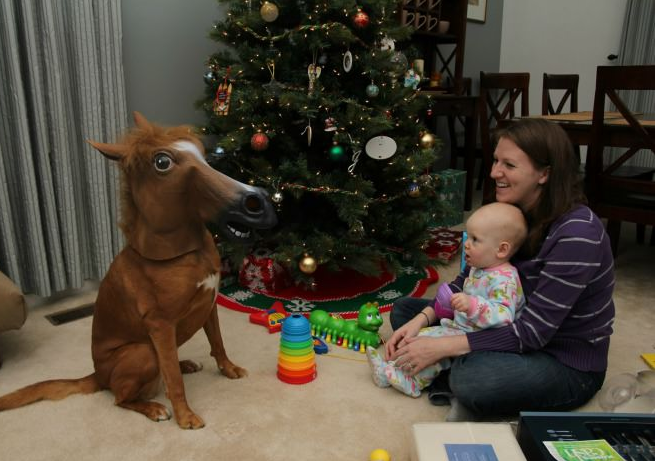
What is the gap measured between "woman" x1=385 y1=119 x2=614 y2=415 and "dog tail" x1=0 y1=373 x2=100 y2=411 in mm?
989

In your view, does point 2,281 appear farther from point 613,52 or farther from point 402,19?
point 613,52

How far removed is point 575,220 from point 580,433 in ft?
1.71

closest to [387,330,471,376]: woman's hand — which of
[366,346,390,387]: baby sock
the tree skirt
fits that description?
[366,346,390,387]: baby sock

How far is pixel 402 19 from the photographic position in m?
3.77

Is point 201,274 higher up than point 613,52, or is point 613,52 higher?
point 613,52

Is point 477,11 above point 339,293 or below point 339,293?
above

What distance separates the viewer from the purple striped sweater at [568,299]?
4.41 ft

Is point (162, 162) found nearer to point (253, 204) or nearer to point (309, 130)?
point (253, 204)

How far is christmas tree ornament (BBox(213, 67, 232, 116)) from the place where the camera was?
7.36 feet

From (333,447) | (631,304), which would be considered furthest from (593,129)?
(333,447)

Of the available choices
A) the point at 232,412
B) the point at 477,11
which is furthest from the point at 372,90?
the point at 477,11

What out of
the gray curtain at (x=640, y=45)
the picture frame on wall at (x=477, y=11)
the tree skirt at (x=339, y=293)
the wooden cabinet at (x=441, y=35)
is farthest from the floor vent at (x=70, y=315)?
the gray curtain at (x=640, y=45)

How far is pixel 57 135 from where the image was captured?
2.14 metres

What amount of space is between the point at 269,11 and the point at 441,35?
2346mm
